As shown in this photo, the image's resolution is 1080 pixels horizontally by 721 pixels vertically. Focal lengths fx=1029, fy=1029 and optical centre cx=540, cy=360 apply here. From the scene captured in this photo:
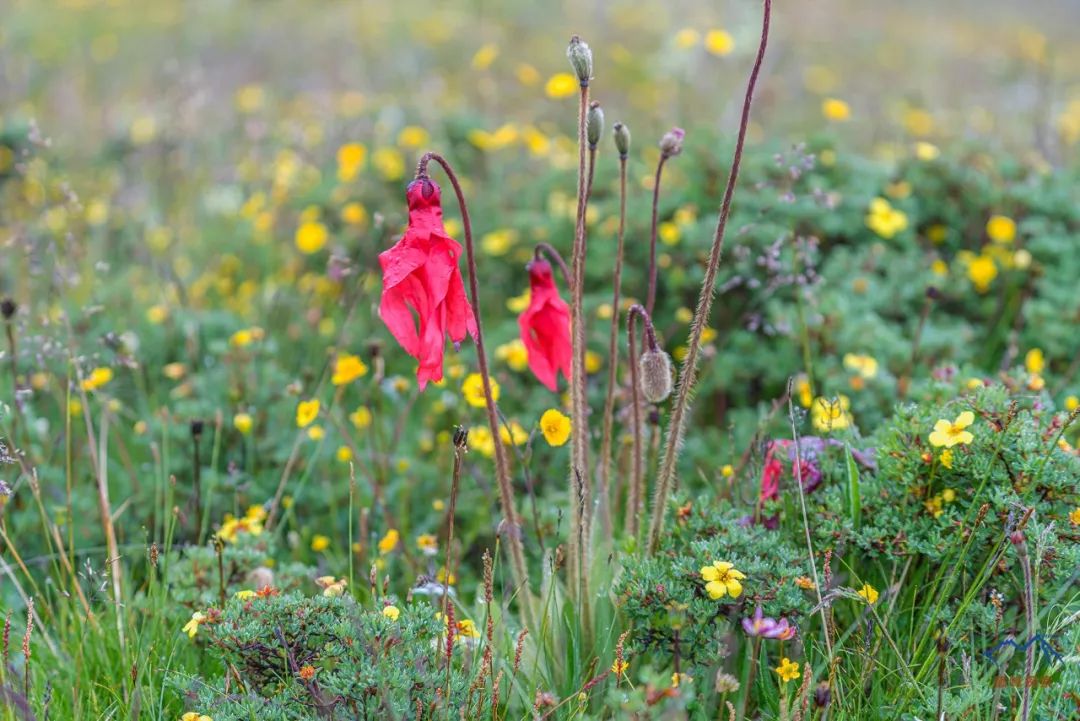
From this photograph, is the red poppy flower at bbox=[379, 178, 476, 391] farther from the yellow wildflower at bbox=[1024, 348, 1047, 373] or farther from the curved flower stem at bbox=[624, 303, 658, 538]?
the yellow wildflower at bbox=[1024, 348, 1047, 373]

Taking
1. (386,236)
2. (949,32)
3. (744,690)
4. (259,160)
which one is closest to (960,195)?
(386,236)

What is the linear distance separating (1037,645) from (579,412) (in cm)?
86

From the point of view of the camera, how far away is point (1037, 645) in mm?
1699

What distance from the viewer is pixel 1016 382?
2230 mm

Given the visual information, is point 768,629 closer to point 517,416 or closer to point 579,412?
point 579,412

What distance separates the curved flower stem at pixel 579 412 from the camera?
1737 mm

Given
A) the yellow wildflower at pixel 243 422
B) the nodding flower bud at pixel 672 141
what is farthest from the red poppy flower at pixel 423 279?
the yellow wildflower at pixel 243 422

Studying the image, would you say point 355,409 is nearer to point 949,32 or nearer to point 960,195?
point 960,195

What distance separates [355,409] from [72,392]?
842mm

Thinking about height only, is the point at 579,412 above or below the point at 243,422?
above

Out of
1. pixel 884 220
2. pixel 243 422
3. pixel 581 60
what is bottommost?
pixel 243 422

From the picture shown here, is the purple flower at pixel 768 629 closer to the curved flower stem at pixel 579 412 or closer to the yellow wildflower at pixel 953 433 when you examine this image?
the curved flower stem at pixel 579 412

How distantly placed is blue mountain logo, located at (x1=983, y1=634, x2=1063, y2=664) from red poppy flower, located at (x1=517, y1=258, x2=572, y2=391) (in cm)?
88

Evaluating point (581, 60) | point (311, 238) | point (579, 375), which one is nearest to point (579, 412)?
point (579, 375)
